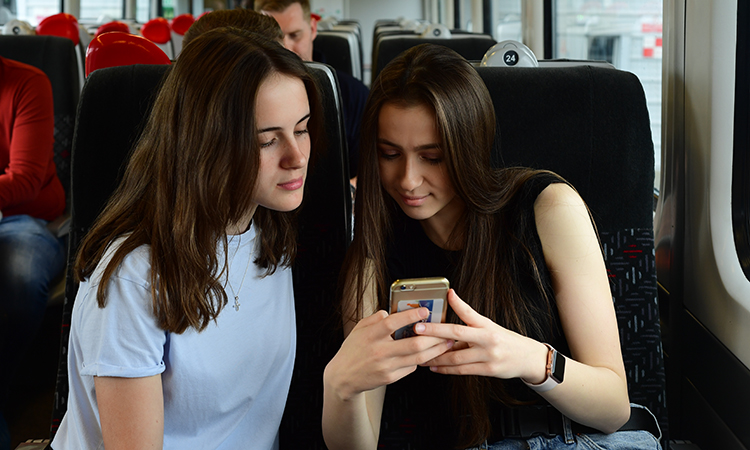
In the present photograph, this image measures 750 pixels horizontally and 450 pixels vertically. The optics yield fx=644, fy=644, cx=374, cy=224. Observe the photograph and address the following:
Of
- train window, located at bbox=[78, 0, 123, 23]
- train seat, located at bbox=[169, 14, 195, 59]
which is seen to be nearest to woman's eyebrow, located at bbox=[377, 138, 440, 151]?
train seat, located at bbox=[169, 14, 195, 59]

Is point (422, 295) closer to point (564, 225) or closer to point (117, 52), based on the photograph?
point (564, 225)

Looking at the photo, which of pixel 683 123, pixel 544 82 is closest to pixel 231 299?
pixel 544 82

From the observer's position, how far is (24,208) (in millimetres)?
2021

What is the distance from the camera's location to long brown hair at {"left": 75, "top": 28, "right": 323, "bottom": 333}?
85 centimetres

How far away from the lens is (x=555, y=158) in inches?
45.0

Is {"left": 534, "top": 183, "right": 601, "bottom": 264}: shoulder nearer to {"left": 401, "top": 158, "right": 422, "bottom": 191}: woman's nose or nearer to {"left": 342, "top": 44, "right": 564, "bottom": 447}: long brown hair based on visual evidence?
{"left": 342, "top": 44, "right": 564, "bottom": 447}: long brown hair

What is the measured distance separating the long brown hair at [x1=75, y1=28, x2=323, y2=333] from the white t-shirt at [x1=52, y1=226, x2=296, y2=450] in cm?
2

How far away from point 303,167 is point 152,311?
0.29 metres

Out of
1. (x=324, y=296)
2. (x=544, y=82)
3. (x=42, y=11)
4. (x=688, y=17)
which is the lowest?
(x=324, y=296)

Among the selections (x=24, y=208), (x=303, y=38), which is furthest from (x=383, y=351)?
(x=303, y=38)

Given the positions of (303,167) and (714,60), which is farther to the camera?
(714,60)

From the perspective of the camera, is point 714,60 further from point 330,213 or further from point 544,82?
point 330,213

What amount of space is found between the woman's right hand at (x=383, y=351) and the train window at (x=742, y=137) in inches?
26.1

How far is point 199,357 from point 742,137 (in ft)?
3.23
